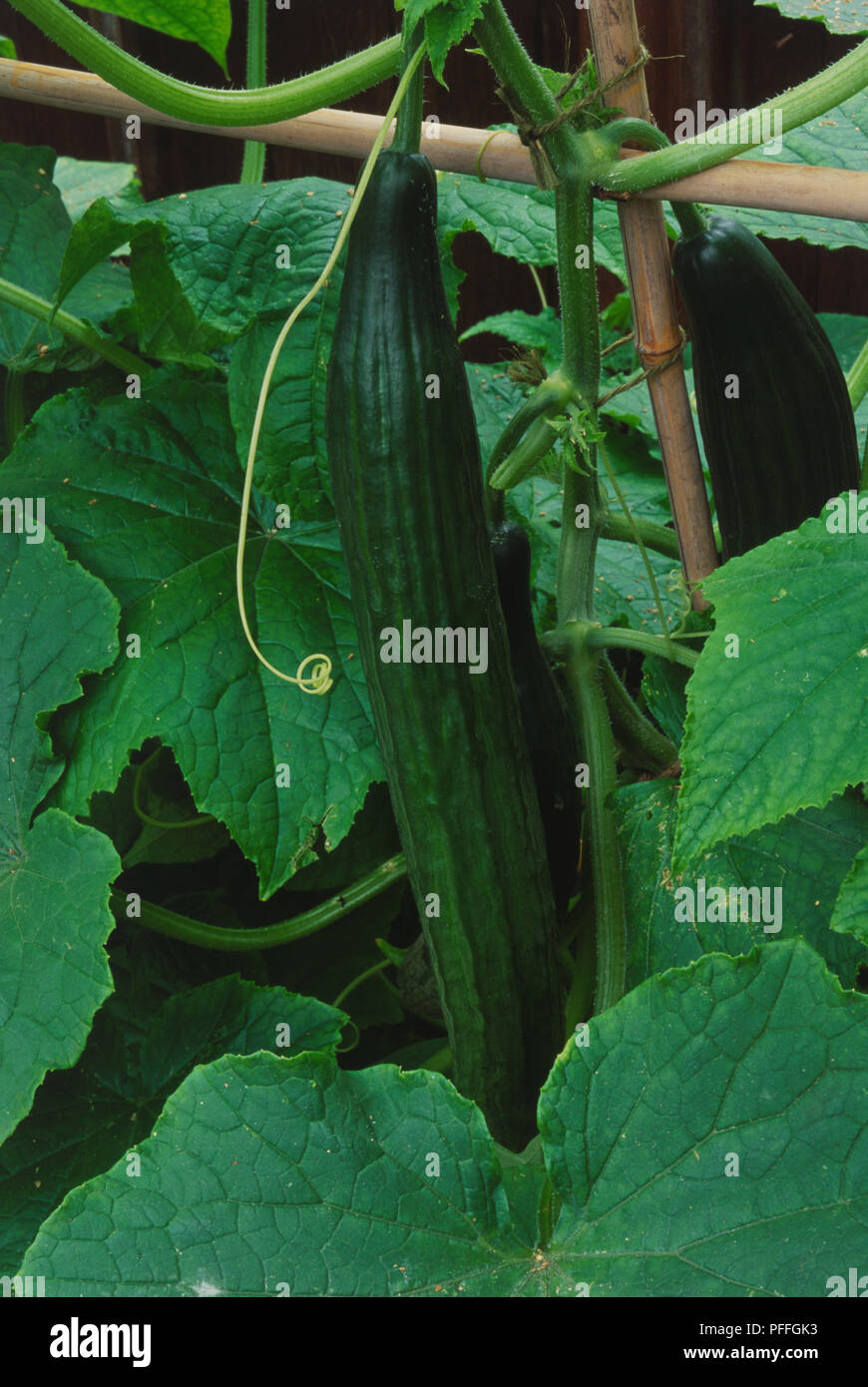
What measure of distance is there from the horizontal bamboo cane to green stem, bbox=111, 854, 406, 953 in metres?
0.64

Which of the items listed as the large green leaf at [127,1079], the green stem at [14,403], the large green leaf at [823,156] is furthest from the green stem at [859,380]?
the green stem at [14,403]

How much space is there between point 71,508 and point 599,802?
0.58 meters

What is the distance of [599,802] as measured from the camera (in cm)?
110

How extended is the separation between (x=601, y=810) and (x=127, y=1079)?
519 millimetres

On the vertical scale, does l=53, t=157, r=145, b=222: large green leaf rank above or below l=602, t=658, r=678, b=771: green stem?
above

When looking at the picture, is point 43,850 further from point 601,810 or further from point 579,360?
point 579,360

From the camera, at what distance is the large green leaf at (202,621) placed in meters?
1.08

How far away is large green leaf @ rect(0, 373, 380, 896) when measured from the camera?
1084 mm

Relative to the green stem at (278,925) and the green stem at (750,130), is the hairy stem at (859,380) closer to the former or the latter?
the green stem at (750,130)

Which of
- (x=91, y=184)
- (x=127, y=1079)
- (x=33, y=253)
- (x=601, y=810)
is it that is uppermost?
(x=91, y=184)

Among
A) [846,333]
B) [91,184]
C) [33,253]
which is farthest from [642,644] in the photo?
[91,184]

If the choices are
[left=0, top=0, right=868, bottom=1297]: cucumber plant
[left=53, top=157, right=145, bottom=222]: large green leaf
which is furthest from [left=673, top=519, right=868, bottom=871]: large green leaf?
[left=53, top=157, right=145, bottom=222]: large green leaf

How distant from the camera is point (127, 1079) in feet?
3.91

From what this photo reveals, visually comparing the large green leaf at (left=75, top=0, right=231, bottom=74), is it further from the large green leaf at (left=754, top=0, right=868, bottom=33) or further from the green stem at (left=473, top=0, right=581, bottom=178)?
the large green leaf at (left=754, top=0, right=868, bottom=33)
